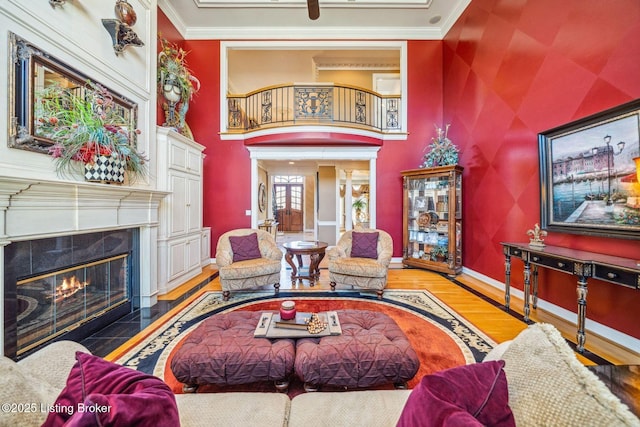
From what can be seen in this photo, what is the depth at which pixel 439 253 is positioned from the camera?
4766mm

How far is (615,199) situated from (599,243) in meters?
0.45

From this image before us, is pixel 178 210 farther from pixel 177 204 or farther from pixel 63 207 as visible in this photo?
pixel 63 207

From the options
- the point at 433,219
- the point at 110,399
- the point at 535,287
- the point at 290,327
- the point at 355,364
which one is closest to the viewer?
the point at 110,399

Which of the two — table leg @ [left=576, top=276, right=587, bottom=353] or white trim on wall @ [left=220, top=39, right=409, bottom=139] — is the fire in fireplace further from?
table leg @ [left=576, top=276, right=587, bottom=353]

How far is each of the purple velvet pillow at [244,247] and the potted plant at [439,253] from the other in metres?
3.26

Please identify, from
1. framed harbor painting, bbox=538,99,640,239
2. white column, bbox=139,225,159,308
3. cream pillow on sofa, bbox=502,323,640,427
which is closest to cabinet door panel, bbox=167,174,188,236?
white column, bbox=139,225,159,308

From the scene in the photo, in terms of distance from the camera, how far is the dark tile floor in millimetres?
2355

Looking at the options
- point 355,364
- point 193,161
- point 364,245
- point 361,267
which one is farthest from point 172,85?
point 355,364

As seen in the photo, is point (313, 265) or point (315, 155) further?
point (315, 155)

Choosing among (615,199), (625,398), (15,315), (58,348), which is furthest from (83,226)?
(615,199)

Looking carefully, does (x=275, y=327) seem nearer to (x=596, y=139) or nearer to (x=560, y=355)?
(x=560, y=355)

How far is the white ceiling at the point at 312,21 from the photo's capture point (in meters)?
4.67

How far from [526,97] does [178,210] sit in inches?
207

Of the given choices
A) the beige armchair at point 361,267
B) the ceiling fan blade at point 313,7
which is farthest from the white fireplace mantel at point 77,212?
the ceiling fan blade at point 313,7
